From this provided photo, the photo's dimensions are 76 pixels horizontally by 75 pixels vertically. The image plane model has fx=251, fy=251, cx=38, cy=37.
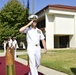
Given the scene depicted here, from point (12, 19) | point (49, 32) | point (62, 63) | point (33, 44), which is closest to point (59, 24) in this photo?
point (49, 32)

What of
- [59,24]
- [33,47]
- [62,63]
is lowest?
[62,63]

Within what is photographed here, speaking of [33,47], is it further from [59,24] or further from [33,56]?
[59,24]

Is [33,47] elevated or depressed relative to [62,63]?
elevated

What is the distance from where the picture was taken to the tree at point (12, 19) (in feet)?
121

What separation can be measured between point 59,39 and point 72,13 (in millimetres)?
5683

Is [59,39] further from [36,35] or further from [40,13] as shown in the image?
[36,35]

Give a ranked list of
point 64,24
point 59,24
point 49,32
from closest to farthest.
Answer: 1. point 59,24
2. point 64,24
3. point 49,32

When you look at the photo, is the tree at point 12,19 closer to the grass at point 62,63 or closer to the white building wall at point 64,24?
the white building wall at point 64,24

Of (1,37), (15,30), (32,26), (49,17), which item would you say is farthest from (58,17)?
(32,26)

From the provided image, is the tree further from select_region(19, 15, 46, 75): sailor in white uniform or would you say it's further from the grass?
select_region(19, 15, 46, 75): sailor in white uniform

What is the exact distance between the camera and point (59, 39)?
133 ft

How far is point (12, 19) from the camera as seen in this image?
3734cm

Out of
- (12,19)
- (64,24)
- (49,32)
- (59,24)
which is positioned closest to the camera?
(59,24)

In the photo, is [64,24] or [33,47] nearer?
[33,47]
